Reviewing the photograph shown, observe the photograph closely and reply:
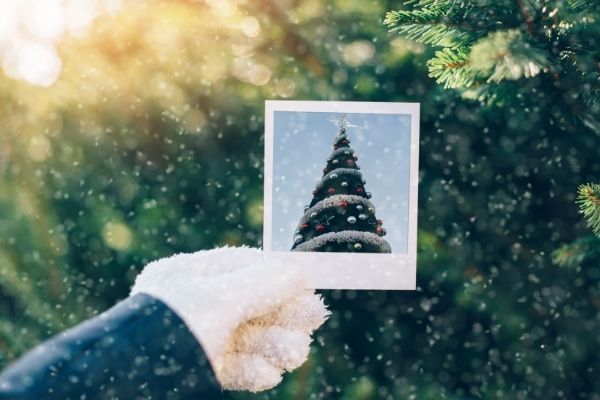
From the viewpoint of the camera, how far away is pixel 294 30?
3.26 ft

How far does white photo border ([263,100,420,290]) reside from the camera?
0.99 m

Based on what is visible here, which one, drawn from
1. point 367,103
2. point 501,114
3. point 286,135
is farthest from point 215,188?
point 501,114

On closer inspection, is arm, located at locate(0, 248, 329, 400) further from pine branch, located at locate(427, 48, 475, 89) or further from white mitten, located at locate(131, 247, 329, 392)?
pine branch, located at locate(427, 48, 475, 89)

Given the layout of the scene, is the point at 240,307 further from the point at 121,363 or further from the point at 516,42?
the point at 516,42

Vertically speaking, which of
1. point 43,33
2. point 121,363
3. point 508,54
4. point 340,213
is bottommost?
point 121,363

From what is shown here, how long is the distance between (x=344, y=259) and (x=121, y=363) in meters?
0.55

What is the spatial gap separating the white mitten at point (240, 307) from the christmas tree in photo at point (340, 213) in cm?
24

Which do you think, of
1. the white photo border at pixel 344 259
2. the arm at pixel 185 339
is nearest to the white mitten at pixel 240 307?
the arm at pixel 185 339

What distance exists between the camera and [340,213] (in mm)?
998

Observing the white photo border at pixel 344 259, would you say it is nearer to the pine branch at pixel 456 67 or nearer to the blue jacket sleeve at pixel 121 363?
the pine branch at pixel 456 67

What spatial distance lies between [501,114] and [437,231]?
228 millimetres

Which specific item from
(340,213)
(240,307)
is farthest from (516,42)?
(340,213)

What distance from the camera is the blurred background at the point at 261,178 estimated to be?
3.22 feet

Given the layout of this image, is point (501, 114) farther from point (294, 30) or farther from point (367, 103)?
point (294, 30)
